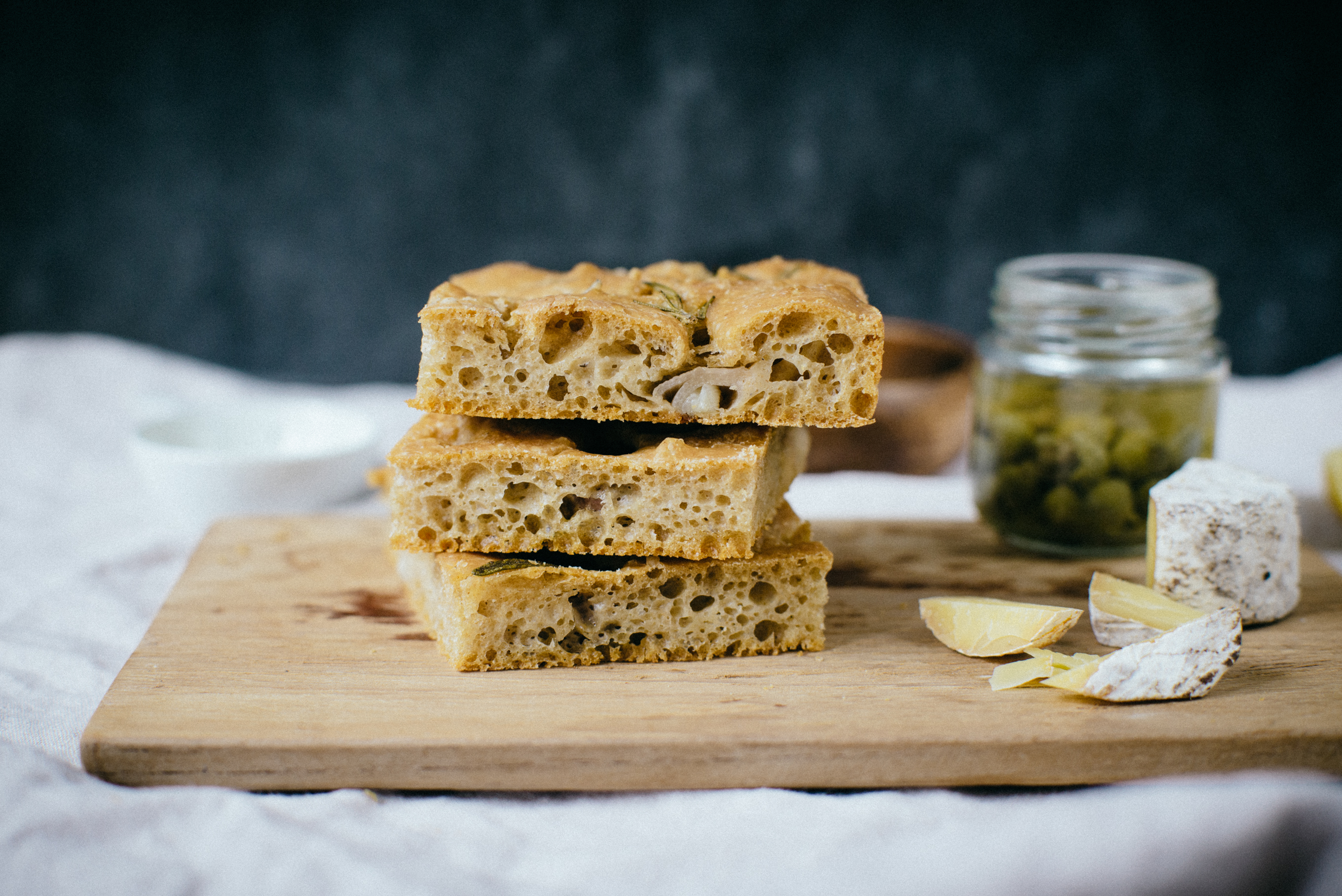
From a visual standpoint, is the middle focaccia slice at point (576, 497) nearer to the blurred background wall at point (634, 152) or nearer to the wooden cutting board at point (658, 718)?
the wooden cutting board at point (658, 718)

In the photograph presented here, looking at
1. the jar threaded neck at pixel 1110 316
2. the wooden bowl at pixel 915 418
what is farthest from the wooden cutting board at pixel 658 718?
the wooden bowl at pixel 915 418

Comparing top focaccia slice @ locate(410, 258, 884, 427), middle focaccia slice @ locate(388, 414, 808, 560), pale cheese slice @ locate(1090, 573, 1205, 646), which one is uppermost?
top focaccia slice @ locate(410, 258, 884, 427)

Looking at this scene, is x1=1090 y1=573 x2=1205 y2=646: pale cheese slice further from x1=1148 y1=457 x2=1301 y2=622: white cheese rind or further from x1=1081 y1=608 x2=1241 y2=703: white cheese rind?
x1=1081 y1=608 x2=1241 y2=703: white cheese rind

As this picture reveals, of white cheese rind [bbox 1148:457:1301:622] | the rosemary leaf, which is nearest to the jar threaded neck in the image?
white cheese rind [bbox 1148:457:1301:622]

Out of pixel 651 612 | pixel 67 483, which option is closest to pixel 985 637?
pixel 651 612

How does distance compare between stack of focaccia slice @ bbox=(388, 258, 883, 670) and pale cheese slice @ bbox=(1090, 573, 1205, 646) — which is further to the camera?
pale cheese slice @ bbox=(1090, 573, 1205, 646)

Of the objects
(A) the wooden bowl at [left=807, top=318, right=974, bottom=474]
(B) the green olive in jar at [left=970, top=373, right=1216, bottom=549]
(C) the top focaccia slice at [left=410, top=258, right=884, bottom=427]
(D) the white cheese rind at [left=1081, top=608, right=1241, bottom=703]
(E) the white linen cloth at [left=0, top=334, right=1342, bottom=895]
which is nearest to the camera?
(E) the white linen cloth at [left=0, top=334, right=1342, bottom=895]

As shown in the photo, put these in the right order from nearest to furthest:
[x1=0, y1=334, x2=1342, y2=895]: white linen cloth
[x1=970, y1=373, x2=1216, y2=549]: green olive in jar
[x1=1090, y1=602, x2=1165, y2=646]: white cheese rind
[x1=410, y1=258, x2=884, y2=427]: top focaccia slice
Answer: [x1=0, y1=334, x2=1342, y2=895]: white linen cloth, [x1=410, y1=258, x2=884, y2=427]: top focaccia slice, [x1=1090, y1=602, x2=1165, y2=646]: white cheese rind, [x1=970, y1=373, x2=1216, y2=549]: green olive in jar
